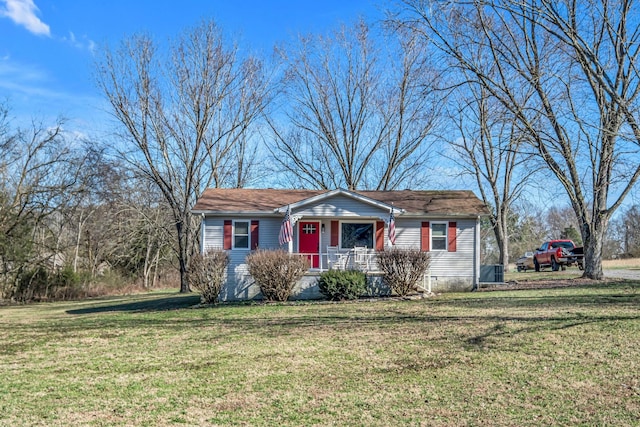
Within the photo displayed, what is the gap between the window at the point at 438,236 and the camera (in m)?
19.3

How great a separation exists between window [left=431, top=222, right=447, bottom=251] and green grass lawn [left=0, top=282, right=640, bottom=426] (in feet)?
22.5

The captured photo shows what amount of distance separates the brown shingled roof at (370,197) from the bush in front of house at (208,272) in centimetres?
262

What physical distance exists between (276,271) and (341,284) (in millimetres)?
2051

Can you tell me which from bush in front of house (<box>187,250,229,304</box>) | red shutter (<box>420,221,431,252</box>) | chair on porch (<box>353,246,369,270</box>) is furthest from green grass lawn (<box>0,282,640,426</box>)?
red shutter (<box>420,221,431,252</box>)

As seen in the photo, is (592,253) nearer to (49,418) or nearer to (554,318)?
(554,318)

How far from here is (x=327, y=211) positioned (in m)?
18.7

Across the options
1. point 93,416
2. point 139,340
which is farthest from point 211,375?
point 139,340

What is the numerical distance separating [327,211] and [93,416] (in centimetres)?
1377

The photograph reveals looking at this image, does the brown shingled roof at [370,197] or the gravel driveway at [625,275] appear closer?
the brown shingled roof at [370,197]

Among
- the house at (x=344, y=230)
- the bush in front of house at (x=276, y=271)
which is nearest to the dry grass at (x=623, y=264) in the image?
the house at (x=344, y=230)

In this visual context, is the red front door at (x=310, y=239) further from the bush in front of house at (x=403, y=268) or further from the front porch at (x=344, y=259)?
the bush in front of house at (x=403, y=268)

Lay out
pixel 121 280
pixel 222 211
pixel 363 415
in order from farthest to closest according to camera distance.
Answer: pixel 121 280 → pixel 222 211 → pixel 363 415

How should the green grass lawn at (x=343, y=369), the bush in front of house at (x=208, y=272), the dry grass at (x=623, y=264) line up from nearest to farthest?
1. the green grass lawn at (x=343, y=369)
2. the bush in front of house at (x=208, y=272)
3. the dry grass at (x=623, y=264)

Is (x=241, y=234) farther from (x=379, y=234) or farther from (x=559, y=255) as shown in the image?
(x=559, y=255)
